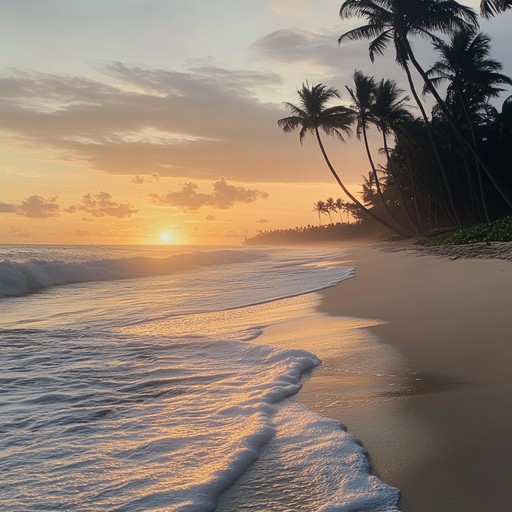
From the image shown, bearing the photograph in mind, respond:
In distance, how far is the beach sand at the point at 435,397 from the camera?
2.15 meters

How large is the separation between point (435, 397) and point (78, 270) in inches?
670

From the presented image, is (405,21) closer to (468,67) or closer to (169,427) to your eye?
(468,67)

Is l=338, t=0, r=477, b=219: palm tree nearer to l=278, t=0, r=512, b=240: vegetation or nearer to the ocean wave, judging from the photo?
l=278, t=0, r=512, b=240: vegetation

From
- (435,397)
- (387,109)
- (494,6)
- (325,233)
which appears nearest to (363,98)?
(387,109)

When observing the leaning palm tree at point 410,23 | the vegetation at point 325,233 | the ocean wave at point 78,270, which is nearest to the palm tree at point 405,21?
the leaning palm tree at point 410,23

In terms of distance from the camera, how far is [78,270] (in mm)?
18500

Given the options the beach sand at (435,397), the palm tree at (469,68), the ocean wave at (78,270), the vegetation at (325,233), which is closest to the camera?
the beach sand at (435,397)

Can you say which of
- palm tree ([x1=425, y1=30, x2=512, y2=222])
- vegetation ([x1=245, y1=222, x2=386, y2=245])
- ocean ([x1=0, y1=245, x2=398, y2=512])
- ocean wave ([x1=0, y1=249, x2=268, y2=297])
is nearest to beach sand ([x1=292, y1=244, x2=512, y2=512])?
ocean ([x1=0, y1=245, x2=398, y2=512])

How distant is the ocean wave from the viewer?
1470cm

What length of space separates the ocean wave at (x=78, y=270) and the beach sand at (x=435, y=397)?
11.1 meters

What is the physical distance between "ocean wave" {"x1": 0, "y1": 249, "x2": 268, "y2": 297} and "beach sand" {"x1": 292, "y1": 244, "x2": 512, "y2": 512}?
437 inches

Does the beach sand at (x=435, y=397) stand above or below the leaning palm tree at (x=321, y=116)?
below

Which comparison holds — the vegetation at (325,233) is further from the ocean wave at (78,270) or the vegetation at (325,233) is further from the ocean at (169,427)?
the ocean at (169,427)

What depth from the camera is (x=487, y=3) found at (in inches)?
658
